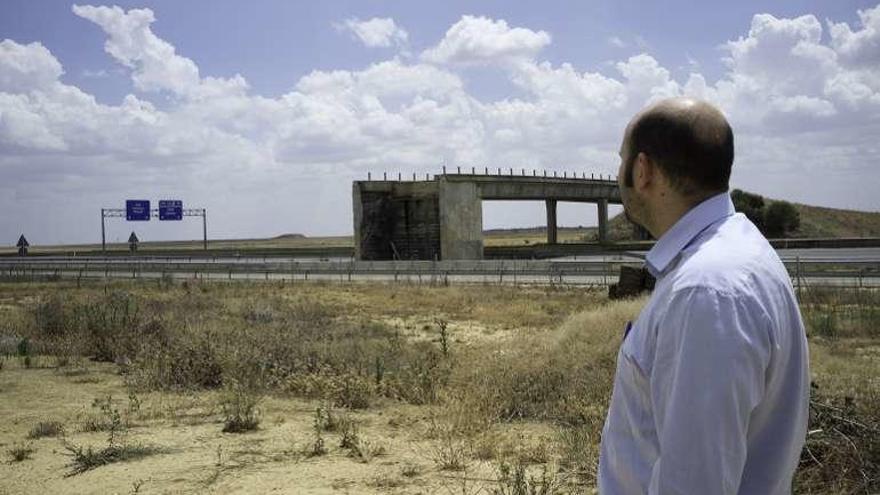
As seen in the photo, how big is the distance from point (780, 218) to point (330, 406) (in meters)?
60.1

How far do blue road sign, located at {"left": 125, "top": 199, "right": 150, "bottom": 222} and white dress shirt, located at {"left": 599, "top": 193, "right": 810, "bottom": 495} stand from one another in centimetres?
8008

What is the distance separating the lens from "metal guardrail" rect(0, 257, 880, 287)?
1060 inches

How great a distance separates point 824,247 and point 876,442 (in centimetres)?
4722

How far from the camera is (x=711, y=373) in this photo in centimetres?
164

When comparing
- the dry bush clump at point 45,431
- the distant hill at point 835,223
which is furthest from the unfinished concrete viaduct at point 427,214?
the dry bush clump at point 45,431

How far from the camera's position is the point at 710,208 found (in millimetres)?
1932

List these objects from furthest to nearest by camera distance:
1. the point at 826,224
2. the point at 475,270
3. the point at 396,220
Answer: the point at 826,224
the point at 396,220
the point at 475,270

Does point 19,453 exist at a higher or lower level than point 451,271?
lower

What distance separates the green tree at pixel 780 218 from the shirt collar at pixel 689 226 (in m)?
64.3

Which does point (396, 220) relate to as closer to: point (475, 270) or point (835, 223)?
point (475, 270)

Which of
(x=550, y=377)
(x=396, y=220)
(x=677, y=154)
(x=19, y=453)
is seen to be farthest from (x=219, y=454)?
(x=396, y=220)

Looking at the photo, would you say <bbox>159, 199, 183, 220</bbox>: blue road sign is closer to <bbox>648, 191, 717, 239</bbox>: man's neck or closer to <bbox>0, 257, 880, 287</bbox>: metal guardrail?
<bbox>0, 257, 880, 287</bbox>: metal guardrail

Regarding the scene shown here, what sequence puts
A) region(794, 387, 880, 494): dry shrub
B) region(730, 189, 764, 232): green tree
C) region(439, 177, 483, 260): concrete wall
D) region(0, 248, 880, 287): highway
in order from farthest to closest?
region(730, 189, 764, 232): green tree, region(439, 177, 483, 260): concrete wall, region(0, 248, 880, 287): highway, region(794, 387, 880, 494): dry shrub

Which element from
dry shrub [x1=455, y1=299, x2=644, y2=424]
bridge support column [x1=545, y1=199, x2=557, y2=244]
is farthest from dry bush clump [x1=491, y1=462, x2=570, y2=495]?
bridge support column [x1=545, y1=199, x2=557, y2=244]
